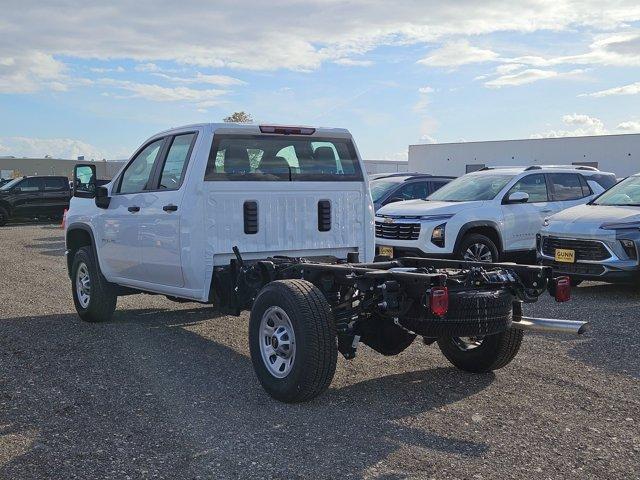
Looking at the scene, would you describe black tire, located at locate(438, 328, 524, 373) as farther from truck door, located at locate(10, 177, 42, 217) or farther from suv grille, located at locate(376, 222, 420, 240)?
truck door, located at locate(10, 177, 42, 217)

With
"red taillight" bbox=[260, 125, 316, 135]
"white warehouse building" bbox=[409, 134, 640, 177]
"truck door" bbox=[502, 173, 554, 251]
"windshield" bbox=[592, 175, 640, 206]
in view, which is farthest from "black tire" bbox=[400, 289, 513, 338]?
"white warehouse building" bbox=[409, 134, 640, 177]

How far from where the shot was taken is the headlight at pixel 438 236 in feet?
35.5

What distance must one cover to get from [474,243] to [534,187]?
1.84 m

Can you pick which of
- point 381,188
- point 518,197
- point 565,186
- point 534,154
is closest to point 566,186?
point 565,186

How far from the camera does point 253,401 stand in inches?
215

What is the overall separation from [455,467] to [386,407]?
115 cm

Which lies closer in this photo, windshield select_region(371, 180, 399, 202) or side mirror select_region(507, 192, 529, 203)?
side mirror select_region(507, 192, 529, 203)

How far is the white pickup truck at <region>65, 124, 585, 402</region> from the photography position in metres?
5.23

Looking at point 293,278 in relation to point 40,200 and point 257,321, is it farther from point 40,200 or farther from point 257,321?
point 40,200

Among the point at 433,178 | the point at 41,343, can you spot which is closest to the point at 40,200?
the point at 433,178

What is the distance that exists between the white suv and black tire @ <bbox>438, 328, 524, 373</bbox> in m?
4.55

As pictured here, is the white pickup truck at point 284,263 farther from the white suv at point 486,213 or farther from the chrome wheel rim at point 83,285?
the white suv at point 486,213

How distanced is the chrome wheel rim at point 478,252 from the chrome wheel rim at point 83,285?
5.36 metres

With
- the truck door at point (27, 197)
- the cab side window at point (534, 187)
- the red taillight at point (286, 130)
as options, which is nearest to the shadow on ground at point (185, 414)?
the red taillight at point (286, 130)
